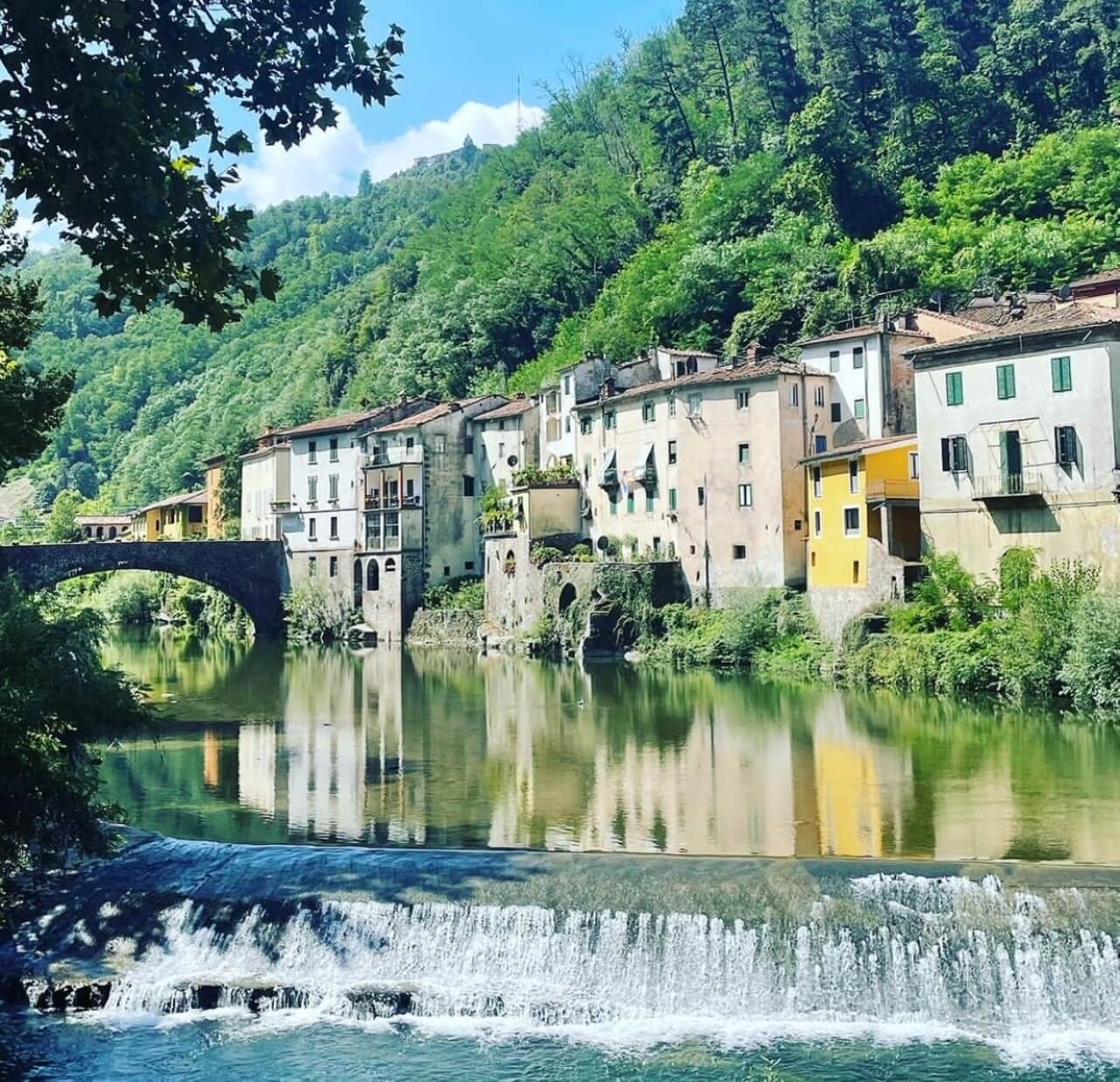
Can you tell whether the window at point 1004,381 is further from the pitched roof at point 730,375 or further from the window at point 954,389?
the pitched roof at point 730,375

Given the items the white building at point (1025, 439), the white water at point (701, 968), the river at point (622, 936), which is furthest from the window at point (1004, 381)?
the white water at point (701, 968)

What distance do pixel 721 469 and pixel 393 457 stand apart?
2586 centimetres

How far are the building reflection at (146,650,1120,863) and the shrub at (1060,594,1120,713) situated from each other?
7.80 ft

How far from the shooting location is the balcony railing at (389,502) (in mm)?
74375

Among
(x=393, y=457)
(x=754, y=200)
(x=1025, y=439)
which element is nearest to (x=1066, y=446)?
(x=1025, y=439)

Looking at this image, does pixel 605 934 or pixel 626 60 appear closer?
pixel 605 934

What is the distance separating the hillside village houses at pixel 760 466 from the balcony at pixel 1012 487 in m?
0.09

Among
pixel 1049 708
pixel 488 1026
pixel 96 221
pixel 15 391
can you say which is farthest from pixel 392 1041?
pixel 1049 708

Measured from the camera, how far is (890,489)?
4688 cm

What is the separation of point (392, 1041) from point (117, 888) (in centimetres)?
574

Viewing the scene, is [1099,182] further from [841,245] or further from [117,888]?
[117,888]

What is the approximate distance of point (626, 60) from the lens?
440 feet

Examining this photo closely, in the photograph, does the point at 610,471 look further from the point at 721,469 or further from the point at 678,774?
the point at 678,774

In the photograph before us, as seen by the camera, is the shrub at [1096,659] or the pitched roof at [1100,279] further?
the pitched roof at [1100,279]
